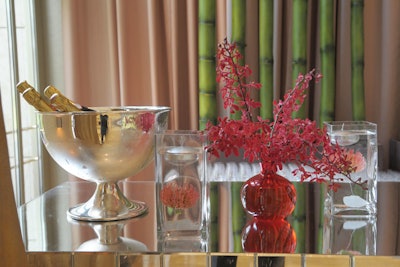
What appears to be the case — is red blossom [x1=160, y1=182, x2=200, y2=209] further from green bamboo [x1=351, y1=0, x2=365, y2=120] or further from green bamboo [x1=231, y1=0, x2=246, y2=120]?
green bamboo [x1=351, y1=0, x2=365, y2=120]

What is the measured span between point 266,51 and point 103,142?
1.26 m

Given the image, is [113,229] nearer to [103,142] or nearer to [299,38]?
[103,142]

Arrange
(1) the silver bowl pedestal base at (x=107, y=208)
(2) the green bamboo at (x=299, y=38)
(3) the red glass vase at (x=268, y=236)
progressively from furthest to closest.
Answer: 1. (2) the green bamboo at (x=299, y=38)
2. (1) the silver bowl pedestal base at (x=107, y=208)
3. (3) the red glass vase at (x=268, y=236)

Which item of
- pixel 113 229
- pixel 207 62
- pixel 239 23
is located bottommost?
pixel 113 229

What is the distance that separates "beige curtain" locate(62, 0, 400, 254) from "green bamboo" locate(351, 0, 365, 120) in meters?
0.04

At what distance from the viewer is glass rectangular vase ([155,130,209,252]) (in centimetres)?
69

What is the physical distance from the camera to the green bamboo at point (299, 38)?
1.84 m

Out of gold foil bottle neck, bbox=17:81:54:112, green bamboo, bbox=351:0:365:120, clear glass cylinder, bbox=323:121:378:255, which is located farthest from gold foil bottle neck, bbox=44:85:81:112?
green bamboo, bbox=351:0:365:120

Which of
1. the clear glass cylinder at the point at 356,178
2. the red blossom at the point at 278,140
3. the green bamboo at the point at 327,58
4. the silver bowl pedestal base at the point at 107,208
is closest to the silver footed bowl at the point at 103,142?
the silver bowl pedestal base at the point at 107,208

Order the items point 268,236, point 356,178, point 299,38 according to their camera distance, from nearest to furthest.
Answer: point 268,236, point 356,178, point 299,38

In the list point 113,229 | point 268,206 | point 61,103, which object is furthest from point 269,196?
point 61,103

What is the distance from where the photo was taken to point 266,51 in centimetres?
188

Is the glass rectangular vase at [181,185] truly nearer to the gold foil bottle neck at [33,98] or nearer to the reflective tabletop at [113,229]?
the reflective tabletop at [113,229]

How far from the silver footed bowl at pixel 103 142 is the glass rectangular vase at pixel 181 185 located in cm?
5
